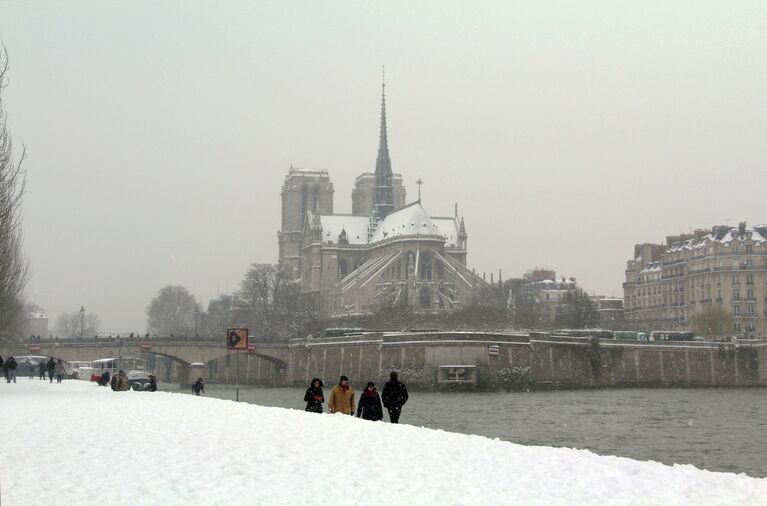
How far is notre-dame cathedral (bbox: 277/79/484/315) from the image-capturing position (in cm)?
11700

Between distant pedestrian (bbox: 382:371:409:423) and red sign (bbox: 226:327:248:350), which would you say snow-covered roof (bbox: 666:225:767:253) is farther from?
distant pedestrian (bbox: 382:371:409:423)

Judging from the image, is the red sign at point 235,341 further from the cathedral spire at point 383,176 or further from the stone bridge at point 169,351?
the cathedral spire at point 383,176

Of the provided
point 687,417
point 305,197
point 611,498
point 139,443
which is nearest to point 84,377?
point 687,417

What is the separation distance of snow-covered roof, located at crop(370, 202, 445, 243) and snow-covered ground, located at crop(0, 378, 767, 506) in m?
106

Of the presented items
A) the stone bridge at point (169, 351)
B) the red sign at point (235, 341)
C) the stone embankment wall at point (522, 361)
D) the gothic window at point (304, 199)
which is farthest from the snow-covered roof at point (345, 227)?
the red sign at point (235, 341)

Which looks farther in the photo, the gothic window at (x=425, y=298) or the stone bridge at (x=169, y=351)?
the gothic window at (x=425, y=298)

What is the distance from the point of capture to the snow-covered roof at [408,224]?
124 metres

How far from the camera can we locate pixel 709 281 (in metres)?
104

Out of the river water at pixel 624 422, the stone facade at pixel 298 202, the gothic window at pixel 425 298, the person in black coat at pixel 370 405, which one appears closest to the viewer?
the person in black coat at pixel 370 405

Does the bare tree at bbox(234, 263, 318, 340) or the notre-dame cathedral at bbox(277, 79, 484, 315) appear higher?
the notre-dame cathedral at bbox(277, 79, 484, 315)

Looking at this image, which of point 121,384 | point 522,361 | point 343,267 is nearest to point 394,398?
point 121,384

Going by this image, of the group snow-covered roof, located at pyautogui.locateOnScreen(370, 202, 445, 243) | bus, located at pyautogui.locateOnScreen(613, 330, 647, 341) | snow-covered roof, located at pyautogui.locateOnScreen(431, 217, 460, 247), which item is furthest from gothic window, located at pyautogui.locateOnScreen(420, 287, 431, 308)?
bus, located at pyautogui.locateOnScreen(613, 330, 647, 341)

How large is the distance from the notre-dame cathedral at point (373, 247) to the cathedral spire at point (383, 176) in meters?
0.13

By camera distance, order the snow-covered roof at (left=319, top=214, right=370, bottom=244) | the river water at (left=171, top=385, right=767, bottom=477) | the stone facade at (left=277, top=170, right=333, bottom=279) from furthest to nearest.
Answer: the stone facade at (left=277, top=170, right=333, bottom=279) → the snow-covered roof at (left=319, top=214, right=370, bottom=244) → the river water at (left=171, top=385, right=767, bottom=477)
